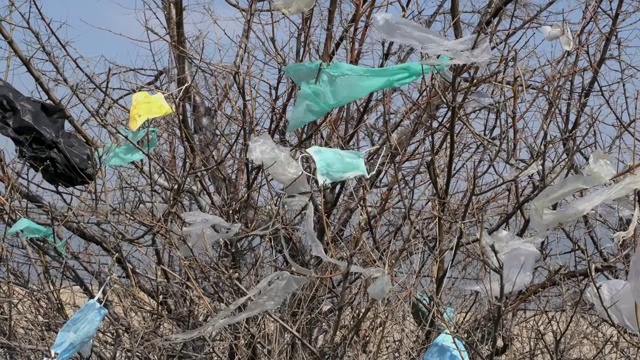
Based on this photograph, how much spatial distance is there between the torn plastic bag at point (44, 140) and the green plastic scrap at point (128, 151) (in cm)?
9

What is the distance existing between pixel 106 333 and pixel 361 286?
1570 mm

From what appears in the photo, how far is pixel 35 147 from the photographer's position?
173 inches

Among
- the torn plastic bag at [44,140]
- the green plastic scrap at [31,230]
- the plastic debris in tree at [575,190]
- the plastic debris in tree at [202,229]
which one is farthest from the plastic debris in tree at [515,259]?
the green plastic scrap at [31,230]

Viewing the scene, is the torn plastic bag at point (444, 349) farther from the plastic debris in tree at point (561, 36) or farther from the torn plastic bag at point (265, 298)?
the plastic debris in tree at point (561, 36)

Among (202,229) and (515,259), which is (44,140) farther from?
(515,259)

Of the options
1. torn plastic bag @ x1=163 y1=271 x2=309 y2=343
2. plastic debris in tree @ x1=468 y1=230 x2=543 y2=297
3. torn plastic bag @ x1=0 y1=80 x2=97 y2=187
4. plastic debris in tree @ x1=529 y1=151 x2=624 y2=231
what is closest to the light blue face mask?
torn plastic bag @ x1=163 y1=271 x2=309 y2=343

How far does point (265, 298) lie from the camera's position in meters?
3.65

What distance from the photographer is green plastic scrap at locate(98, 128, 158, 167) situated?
446 cm

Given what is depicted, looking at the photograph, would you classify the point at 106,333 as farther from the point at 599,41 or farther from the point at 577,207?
the point at 599,41

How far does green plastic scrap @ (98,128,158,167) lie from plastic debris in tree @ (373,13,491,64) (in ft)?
4.83

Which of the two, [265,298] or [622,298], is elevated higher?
[265,298]

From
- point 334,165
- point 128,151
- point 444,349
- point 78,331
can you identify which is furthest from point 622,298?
point 128,151

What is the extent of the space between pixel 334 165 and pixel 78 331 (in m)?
1.41

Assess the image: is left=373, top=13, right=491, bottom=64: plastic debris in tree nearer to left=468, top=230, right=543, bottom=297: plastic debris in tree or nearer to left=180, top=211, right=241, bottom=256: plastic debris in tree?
left=468, top=230, right=543, bottom=297: plastic debris in tree
